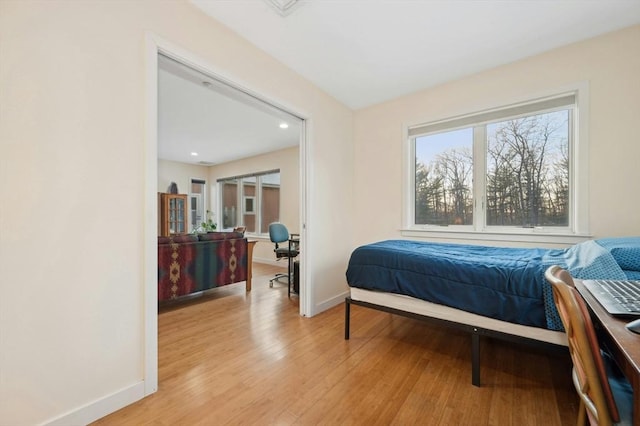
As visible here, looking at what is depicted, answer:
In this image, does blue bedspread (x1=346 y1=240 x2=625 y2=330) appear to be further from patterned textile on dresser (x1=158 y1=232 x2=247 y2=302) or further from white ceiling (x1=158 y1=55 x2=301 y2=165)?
patterned textile on dresser (x1=158 y1=232 x2=247 y2=302)

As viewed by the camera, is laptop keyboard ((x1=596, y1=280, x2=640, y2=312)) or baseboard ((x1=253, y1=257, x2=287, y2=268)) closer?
laptop keyboard ((x1=596, y1=280, x2=640, y2=312))

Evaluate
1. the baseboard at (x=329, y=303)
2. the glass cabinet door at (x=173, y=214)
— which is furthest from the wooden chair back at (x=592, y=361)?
the glass cabinet door at (x=173, y=214)

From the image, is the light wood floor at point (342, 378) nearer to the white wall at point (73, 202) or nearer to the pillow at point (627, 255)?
the white wall at point (73, 202)

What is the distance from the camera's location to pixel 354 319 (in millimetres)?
2807

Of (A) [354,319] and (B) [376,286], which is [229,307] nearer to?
(A) [354,319]

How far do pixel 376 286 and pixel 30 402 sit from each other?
6.94ft

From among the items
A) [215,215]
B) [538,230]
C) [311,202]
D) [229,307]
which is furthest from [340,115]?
[215,215]

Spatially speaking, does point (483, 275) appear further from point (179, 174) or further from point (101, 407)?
point (179, 174)

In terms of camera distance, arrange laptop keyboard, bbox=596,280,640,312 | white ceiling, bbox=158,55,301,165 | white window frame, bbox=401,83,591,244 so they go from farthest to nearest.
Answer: white ceiling, bbox=158,55,301,165
white window frame, bbox=401,83,591,244
laptop keyboard, bbox=596,280,640,312

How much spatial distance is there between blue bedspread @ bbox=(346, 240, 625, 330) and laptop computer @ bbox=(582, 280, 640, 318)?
0.91 ft

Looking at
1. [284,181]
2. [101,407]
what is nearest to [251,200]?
[284,181]

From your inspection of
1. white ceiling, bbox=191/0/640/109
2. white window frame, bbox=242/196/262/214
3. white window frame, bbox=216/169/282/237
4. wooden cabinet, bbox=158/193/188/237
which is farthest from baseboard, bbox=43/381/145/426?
white window frame, bbox=242/196/262/214

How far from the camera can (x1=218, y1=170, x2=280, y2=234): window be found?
6.55 meters

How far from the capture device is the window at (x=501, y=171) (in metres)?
2.41
